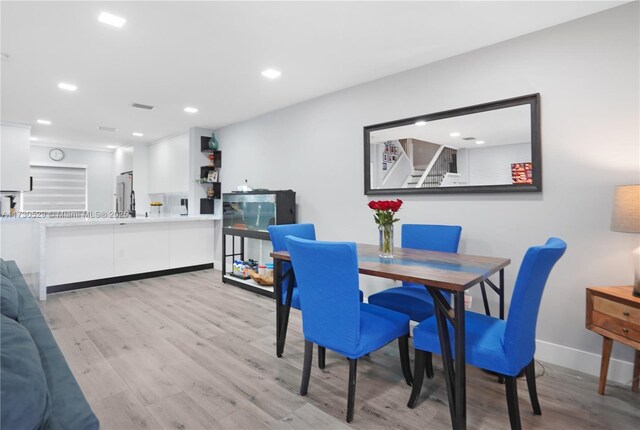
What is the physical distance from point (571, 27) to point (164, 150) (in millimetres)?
6431

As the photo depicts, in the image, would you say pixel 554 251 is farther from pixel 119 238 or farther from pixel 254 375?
pixel 119 238

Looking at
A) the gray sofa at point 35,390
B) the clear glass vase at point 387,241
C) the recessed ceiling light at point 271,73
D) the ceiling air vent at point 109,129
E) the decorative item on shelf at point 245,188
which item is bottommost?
the gray sofa at point 35,390

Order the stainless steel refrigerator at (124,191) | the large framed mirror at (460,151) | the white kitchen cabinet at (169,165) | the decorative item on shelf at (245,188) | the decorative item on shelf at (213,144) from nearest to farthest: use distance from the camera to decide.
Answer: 1. the large framed mirror at (460,151)
2. the decorative item on shelf at (245,188)
3. the decorative item on shelf at (213,144)
4. the white kitchen cabinet at (169,165)
5. the stainless steel refrigerator at (124,191)

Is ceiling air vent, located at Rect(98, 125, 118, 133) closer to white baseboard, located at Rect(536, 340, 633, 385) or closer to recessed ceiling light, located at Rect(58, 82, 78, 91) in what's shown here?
recessed ceiling light, located at Rect(58, 82, 78, 91)

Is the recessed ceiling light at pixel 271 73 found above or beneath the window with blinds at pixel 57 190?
above

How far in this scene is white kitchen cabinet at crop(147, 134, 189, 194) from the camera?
595cm

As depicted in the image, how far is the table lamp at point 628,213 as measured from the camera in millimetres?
1847

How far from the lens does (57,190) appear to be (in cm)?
736

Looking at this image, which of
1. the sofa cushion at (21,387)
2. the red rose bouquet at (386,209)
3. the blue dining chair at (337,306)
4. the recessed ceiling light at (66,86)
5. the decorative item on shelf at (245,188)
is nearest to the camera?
the sofa cushion at (21,387)

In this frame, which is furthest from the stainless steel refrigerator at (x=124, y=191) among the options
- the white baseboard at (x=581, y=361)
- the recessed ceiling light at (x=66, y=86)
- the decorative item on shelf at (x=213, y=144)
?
the white baseboard at (x=581, y=361)

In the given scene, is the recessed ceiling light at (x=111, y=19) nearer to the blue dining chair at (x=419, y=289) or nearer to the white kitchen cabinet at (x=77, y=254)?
the blue dining chair at (x=419, y=289)

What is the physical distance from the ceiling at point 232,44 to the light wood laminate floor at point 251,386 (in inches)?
96.7

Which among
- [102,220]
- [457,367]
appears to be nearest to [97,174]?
[102,220]

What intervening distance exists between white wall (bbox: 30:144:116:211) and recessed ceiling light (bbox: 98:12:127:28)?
647 cm
